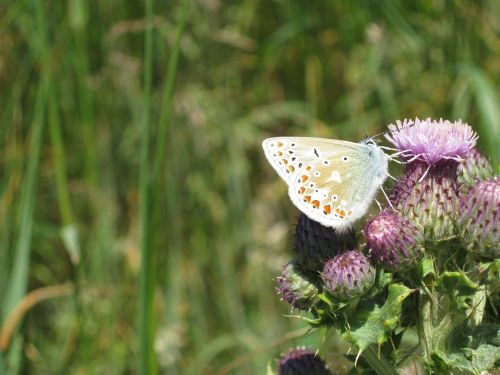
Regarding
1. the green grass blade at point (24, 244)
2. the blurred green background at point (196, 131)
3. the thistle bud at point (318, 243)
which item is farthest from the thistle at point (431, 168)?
the green grass blade at point (24, 244)

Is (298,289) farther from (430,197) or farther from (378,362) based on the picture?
(430,197)

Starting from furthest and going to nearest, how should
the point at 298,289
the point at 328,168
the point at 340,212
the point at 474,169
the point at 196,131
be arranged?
1. the point at 196,131
2. the point at 328,168
3. the point at 474,169
4. the point at 340,212
5. the point at 298,289

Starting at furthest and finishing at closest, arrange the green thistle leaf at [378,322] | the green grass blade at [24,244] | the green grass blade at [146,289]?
the green grass blade at [24,244] < the green grass blade at [146,289] < the green thistle leaf at [378,322]

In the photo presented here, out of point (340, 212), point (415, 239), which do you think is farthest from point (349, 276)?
point (340, 212)

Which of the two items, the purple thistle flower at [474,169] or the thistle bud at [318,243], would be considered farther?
the purple thistle flower at [474,169]

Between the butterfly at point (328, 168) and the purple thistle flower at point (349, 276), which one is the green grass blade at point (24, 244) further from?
the purple thistle flower at point (349, 276)

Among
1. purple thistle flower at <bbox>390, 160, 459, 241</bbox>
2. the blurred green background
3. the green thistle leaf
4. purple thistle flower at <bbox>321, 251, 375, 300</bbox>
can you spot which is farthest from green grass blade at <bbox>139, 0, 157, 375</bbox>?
the blurred green background
